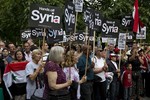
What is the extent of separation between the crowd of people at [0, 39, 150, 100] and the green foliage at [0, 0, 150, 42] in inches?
400

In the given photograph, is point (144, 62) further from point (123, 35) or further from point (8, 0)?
point (8, 0)

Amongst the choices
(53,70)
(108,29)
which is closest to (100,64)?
(108,29)

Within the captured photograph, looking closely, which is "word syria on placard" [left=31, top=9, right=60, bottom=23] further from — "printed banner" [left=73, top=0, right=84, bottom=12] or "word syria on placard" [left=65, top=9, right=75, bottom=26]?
"printed banner" [left=73, top=0, right=84, bottom=12]

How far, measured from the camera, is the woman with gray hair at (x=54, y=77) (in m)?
6.36

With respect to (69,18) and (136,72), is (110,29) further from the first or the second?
(69,18)

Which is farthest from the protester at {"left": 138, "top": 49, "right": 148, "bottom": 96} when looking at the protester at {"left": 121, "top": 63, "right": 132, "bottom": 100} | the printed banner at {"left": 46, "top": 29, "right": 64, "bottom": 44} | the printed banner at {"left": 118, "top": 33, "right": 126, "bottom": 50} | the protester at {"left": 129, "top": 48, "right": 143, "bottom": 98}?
the printed banner at {"left": 46, "top": 29, "right": 64, "bottom": 44}

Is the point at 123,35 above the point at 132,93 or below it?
above

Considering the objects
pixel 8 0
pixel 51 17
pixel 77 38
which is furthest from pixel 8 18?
pixel 51 17

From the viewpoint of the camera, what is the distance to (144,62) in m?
13.9

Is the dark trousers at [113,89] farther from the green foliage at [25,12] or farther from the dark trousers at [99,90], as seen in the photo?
the green foliage at [25,12]

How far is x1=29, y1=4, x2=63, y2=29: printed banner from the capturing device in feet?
27.7

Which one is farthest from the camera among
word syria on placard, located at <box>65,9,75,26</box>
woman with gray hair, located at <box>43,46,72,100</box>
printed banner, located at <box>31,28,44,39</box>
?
printed banner, located at <box>31,28,44,39</box>

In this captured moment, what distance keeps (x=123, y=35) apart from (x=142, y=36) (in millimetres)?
4195

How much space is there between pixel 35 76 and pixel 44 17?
1.55 metres
